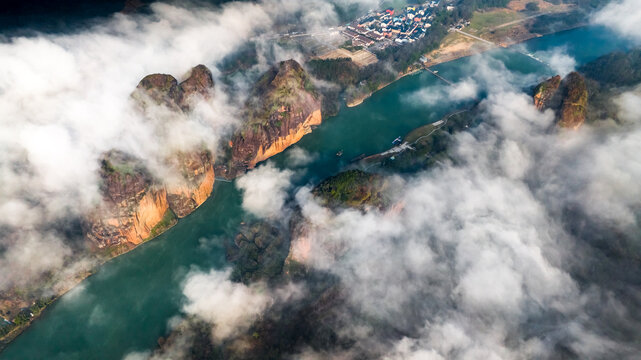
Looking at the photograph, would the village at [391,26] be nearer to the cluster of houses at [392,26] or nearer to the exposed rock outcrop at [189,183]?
the cluster of houses at [392,26]

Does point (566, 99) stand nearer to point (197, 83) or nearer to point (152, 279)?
point (197, 83)

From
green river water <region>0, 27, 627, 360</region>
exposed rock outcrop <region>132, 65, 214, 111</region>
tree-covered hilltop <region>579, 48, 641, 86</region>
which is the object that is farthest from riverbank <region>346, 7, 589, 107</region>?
exposed rock outcrop <region>132, 65, 214, 111</region>

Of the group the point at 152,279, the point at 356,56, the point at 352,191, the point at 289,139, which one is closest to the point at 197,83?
the point at 289,139

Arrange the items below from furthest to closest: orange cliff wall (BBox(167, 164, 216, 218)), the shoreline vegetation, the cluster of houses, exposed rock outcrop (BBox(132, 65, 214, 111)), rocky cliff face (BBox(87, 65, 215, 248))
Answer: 1. the cluster of houses
2. exposed rock outcrop (BBox(132, 65, 214, 111))
3. orange cliff wall (BBox(167, 164, 216, 218))
4. rocky cliff face (BBox(87, 65, 215, 248))
5. the shoreline vegetation

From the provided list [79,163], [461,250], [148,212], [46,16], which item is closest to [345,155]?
[461,250]

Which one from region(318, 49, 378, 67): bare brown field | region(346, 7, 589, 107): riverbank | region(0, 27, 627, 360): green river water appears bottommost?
region(0, 27, 627, 360): green river water

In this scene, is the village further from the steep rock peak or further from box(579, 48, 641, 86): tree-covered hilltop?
the steep rock peak

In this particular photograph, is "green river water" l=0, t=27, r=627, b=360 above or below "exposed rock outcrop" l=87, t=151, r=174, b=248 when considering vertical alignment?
below
